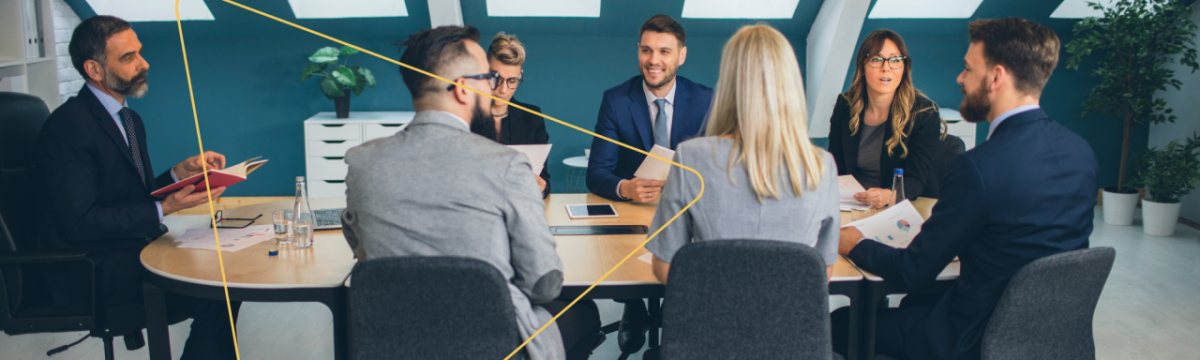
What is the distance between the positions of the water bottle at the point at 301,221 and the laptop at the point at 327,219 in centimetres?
6

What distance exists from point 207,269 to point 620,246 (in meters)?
1.03

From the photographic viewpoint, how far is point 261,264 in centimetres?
176

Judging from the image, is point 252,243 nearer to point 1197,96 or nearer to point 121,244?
point 121,244

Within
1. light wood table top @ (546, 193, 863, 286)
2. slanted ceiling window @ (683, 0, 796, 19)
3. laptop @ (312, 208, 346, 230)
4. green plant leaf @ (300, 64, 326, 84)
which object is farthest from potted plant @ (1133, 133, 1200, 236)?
green plant leaf @ (300, 64, 326, 84)

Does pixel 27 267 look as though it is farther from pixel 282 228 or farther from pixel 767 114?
pixel 767 114

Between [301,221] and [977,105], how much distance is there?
1.80 meters

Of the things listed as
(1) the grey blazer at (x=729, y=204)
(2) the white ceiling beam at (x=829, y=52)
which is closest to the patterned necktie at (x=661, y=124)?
(1) the grey blazer at (x=729, y=204)

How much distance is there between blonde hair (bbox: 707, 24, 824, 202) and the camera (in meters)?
1.42

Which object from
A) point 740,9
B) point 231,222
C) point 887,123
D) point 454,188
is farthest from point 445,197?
point 740,9

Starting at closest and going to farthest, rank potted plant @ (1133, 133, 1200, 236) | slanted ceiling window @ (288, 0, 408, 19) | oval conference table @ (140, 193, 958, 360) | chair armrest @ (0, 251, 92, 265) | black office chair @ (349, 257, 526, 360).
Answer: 1. black office chair @ (349, 257, 526, 360)
2. oval conference table @ (140, 193, 958, 360)
3. chair armrest @ (0, 251, 92, 265)
4. potted plant @ (1133, 133, 1200, 236)
5. slanted ceiling window @ (288, 0, 408, 19)

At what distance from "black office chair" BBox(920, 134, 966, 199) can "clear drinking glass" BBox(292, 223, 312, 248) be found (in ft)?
7.08

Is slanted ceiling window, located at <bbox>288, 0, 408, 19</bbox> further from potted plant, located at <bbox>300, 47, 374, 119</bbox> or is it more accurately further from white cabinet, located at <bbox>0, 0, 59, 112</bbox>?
white cabinet, located at <bbox>0, 0, 59, 112</bbox>

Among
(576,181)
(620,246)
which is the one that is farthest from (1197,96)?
(620,246)

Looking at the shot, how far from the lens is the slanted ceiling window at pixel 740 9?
494 centimetres
